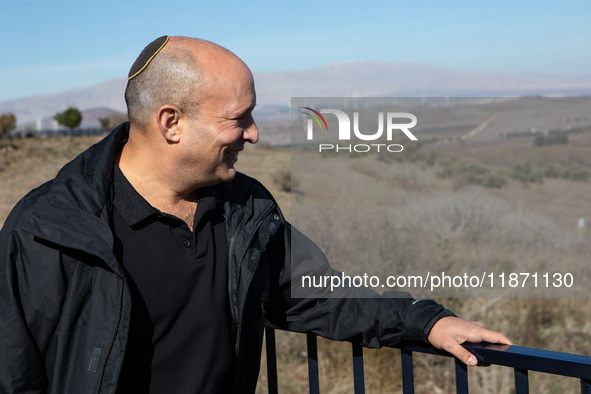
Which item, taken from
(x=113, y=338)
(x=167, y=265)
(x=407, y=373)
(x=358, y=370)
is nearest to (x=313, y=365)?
(x=358, y=370)

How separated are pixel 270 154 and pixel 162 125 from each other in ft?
76.0

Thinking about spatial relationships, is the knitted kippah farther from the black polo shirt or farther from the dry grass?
the dry grass

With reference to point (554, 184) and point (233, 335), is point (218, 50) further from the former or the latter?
point (554, 184)

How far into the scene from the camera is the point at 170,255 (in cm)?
170

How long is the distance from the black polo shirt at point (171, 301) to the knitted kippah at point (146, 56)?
12.1 inches

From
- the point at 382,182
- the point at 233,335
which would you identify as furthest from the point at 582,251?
the point at 233,335

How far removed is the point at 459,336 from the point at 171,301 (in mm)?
867


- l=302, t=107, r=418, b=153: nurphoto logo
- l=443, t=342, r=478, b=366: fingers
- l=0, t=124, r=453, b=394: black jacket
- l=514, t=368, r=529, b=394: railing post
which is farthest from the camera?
l=302, t=107, r=418, b=153: nurphoto logo

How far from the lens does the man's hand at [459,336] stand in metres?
1.68

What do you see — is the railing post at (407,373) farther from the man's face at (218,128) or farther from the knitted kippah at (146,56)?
the knitted kippah at (146,56)

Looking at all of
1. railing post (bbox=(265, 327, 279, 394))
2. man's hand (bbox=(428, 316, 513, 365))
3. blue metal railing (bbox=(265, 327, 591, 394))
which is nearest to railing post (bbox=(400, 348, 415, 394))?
blue metal railing (bbox=(265, 327, 591, 394))

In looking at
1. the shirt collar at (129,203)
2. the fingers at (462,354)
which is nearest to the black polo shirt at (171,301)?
the shirt collar at (129,203)

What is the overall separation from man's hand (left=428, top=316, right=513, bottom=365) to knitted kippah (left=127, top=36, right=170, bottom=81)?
3.97 ft

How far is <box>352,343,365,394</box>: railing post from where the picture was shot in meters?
1.88
